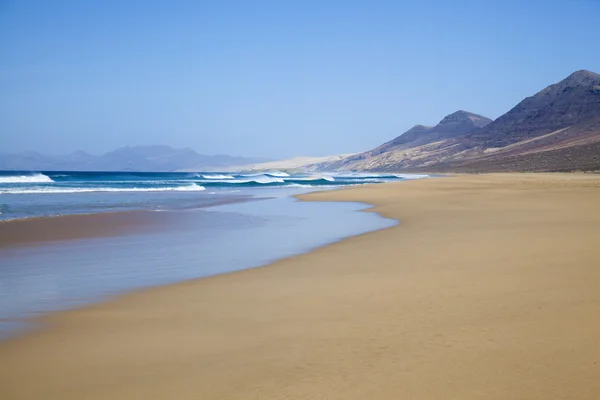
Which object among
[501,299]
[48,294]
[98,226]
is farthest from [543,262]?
[98,226]

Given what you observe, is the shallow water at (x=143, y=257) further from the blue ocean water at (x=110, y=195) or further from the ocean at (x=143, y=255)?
the blue ocean water at (x=110, y=195)

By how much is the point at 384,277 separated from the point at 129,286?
135 inches

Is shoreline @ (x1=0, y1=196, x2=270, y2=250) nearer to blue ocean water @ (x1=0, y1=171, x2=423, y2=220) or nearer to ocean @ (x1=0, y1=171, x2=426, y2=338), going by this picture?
ocean @ (x1=0, y1=171, x2=426, y2=338)

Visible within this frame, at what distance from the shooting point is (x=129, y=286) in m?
7.10

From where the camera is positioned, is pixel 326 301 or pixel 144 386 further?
pixel 326 301

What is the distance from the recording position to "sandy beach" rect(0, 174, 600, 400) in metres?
3.71

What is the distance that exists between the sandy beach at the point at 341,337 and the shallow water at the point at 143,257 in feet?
2.00

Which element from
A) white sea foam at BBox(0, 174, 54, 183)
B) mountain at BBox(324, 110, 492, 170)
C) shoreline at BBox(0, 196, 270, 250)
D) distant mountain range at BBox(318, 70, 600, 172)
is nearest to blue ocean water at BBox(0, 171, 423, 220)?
shoreline at BBox(0, 196, 270, 250)

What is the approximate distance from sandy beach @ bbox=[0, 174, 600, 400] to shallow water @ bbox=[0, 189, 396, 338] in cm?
61

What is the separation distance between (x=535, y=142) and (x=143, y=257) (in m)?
87.5

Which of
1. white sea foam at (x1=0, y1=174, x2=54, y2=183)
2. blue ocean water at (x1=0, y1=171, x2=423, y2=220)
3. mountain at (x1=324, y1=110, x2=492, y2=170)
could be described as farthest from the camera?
mountain at (x1=324, y1=110, x2=492, y2=170)

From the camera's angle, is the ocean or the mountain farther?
the mountain

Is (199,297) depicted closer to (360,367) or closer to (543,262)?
(360,367)

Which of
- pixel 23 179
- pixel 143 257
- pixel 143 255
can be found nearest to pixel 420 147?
pixel 23 179
